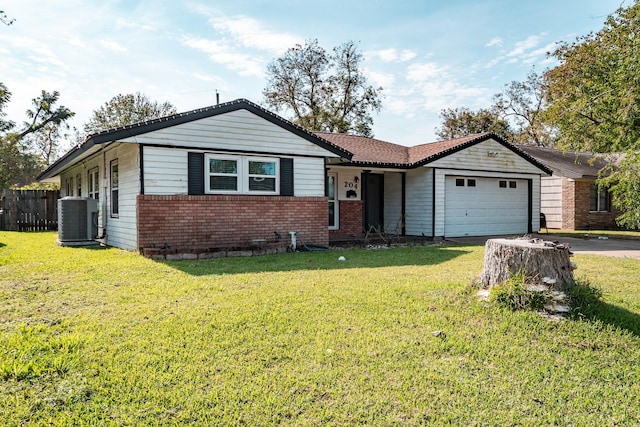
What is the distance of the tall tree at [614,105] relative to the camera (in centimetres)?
826

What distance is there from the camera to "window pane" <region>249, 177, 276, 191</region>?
11.1 metres

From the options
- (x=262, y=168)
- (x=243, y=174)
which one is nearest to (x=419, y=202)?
(x=262, y=168)

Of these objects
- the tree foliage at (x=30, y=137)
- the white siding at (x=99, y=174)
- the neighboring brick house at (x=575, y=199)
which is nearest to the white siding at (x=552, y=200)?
the neighboring brick house at (x=575, y=199)

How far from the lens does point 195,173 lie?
33.8ft

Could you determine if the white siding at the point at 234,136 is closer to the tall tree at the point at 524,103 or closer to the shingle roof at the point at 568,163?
the shingle roof at the point at 568,163

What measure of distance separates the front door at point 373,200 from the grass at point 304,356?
10004 millimetres

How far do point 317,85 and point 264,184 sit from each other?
77.5 ft

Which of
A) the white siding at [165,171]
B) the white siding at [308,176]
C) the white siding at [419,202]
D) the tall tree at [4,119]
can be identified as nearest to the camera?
the white siding at [165,171]

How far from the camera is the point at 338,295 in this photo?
561 centimetres

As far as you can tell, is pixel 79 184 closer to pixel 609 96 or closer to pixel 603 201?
pixel 609 96

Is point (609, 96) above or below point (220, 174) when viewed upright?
above

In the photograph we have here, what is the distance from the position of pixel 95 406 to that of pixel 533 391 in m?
3.06

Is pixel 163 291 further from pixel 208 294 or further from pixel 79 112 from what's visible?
pixel 79 112

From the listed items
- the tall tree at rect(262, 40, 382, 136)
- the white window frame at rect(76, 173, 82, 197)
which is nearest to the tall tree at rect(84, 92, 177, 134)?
the tall tree at rect(262, 40, 382, 136)
